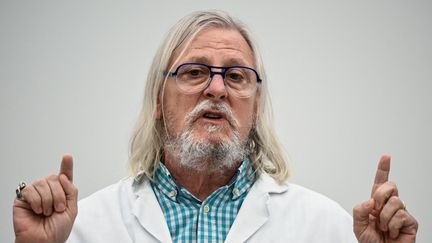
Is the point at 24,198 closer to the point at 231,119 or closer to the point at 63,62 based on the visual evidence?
the point at 231,119

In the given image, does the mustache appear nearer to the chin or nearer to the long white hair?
the chin

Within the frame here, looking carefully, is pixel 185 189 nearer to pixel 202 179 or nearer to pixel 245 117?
pixel 202 179

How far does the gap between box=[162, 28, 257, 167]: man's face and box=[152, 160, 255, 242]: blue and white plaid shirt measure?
17cm

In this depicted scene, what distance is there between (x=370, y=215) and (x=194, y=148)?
0.65 m

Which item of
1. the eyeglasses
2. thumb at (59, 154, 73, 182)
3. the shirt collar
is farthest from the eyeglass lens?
thumb at (59, 154, 73, 182)

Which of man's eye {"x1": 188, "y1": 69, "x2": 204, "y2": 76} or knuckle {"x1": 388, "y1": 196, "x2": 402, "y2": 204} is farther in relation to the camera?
man's eye {"x1": 188, "y1": 69, "x2": 204, "y2": 76}

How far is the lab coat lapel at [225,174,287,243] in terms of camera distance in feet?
5.13

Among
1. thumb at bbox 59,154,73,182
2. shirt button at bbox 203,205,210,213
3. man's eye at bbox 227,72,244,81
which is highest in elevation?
man's eye at bbox 227,72,244,81

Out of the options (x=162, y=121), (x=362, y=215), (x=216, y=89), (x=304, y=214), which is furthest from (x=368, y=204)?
(x=162, y=121)

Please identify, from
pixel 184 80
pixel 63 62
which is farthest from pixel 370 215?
pixel 63 62

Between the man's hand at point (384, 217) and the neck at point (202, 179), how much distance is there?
0.60 meters

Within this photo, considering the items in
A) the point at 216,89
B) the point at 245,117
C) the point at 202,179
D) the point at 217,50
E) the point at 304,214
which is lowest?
the point at 304,214

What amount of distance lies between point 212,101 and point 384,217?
71cm

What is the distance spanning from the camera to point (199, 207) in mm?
1677
